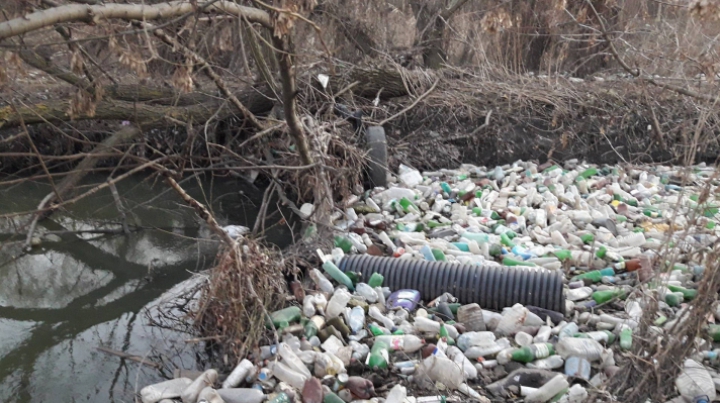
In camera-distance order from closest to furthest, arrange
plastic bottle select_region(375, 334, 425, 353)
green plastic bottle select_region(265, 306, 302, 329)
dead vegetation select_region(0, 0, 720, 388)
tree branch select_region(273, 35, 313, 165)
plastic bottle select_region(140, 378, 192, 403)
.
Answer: plastic bottle select_region(140, 378, 192, 403) < plastic bottle select_region(375, 334, 425, 353) < green plastic bottle select_region(265, 306, 302, 329) < tree branch select_region(273, 35, 313, 165) < dead vegetation select_region(0, 0, 720, 388)

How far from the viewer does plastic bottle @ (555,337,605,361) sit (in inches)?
133

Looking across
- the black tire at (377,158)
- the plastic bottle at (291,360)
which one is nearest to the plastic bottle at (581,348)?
the plastic bottle at (291,360)

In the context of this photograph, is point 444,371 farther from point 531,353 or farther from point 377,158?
point 377,158

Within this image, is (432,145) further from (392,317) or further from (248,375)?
(248,375)

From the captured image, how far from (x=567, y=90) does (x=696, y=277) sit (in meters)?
3.98

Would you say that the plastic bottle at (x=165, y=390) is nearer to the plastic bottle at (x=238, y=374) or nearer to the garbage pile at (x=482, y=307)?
the garbage pile at (x=482, y=307)

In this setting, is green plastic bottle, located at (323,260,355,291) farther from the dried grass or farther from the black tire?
the black tire

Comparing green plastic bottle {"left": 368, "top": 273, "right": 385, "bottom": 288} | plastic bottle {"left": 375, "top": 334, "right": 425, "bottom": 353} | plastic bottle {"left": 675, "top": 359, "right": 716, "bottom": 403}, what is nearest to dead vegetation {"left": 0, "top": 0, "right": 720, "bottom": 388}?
green plastic bottle {"left": 368, "top": 273, "right": 385, "bottom": 288}

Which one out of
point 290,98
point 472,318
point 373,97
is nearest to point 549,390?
point 472,318

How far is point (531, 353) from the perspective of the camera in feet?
11.3

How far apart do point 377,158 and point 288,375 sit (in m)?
3.21

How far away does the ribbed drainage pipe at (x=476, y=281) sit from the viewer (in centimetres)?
390

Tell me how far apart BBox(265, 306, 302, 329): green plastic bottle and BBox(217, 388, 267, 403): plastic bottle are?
1.67ft

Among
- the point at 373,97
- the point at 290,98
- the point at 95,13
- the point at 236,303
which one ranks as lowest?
the point at 236,303
